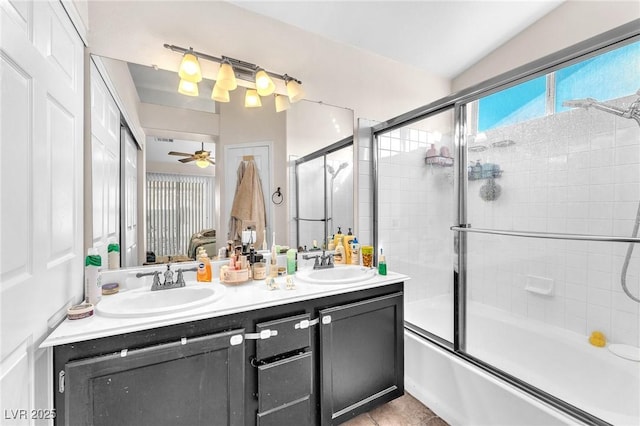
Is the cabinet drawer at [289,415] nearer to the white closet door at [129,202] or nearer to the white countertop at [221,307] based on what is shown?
the white countertop at [221,307]

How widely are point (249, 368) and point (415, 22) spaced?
2.48 metres

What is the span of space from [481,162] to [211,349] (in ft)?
7.31

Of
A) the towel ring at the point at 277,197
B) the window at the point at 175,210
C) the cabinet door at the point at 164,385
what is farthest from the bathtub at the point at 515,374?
the window at the point at 175,210

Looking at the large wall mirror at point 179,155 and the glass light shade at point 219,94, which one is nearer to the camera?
the large wall mirror at point 179,155

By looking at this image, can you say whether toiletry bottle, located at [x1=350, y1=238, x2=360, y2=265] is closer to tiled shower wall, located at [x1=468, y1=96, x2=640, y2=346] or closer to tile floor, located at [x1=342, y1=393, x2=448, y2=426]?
tiled shower wall, located at [x1=468, y1=96, x2=640, y2=346]

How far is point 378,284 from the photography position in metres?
1.55

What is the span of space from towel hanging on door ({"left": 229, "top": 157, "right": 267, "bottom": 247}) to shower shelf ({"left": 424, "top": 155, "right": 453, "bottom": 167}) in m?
1.48

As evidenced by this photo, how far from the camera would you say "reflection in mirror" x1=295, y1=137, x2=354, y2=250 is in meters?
1.94

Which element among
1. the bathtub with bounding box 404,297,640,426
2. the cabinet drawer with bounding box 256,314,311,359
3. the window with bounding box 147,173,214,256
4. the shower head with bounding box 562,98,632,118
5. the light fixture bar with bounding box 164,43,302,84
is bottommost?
the bathtub with bounding box 404,297,640,426

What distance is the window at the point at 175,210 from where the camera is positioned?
58.9 inches

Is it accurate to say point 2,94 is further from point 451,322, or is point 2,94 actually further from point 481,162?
point 481,162

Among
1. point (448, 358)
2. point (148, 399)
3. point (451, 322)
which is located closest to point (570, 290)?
point (451, 322)

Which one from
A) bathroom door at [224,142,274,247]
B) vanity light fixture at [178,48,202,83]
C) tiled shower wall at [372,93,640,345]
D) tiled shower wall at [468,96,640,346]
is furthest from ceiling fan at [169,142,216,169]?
tiled shower wall at [468,96,640,346]

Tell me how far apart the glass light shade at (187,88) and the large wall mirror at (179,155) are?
0.03 meters
